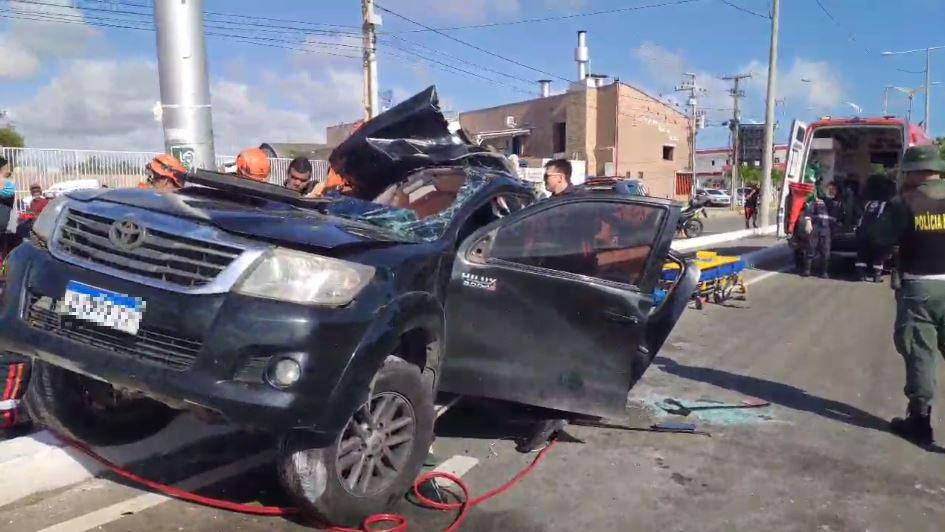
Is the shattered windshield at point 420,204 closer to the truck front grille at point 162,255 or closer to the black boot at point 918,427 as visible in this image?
the truck front grille at point 162,255

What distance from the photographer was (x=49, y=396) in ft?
12.4

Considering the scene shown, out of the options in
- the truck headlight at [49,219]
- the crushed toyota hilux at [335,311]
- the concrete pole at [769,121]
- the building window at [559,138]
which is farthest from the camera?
the building window at [559,138]

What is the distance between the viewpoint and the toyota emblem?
3105mm

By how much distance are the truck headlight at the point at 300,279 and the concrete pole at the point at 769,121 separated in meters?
22.5

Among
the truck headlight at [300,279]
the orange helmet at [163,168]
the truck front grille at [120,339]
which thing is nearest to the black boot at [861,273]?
the orange helmet at [163,168]

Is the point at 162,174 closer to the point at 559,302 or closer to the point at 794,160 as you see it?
the point at 559,302

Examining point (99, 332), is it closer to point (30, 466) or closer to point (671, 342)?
point (30, 466)

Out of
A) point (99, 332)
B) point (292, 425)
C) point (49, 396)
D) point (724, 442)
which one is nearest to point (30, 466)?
point (49, 396)

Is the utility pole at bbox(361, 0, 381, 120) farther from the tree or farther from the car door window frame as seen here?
the tree

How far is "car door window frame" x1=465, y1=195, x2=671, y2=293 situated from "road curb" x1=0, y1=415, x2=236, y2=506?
5.17 feet

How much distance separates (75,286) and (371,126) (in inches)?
101

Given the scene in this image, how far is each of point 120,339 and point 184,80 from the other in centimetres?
348

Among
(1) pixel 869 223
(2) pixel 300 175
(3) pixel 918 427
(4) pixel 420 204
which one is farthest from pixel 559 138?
(4) pixel 420 204

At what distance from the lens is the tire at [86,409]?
149 inches
